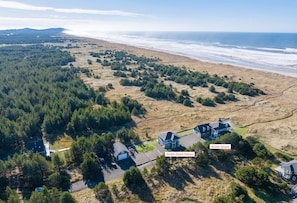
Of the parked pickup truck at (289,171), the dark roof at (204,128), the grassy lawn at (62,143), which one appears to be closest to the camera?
the parked pickup truck at (289,171)

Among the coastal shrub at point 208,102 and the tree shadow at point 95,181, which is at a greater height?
the coastal shrub at point 208,102

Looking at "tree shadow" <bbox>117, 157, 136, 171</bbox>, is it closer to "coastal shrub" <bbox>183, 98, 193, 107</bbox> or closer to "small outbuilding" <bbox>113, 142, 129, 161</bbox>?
"small outbuilding" <bbox>113, 142, 129, 161</bbox>

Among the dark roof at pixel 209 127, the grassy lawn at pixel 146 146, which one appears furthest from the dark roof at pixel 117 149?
the dark roof at pixel 209 127

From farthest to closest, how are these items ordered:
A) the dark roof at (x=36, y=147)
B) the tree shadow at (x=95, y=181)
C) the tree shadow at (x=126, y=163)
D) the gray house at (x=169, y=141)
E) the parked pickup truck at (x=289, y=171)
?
the gray house at (x=169, y=141), the dark roof at (x=36, y=147), the tree shadow at (x=126, y=163), the parked pickup truck at (x=289, y=171), the tree shadow at (x=95, y=181)

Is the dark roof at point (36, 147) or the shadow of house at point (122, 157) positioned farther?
the dark roof at point (36, 147)

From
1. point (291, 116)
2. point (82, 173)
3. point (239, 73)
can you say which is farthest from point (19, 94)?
point (239, 73)

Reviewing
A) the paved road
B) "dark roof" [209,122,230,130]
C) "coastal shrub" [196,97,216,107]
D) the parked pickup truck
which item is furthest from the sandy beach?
the parked pickup truck

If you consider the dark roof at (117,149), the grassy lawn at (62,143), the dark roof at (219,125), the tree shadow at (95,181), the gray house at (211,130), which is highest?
the dark roof at (219,125)

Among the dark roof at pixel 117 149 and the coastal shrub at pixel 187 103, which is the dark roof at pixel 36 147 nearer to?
the dark roof at pixel 117 149
